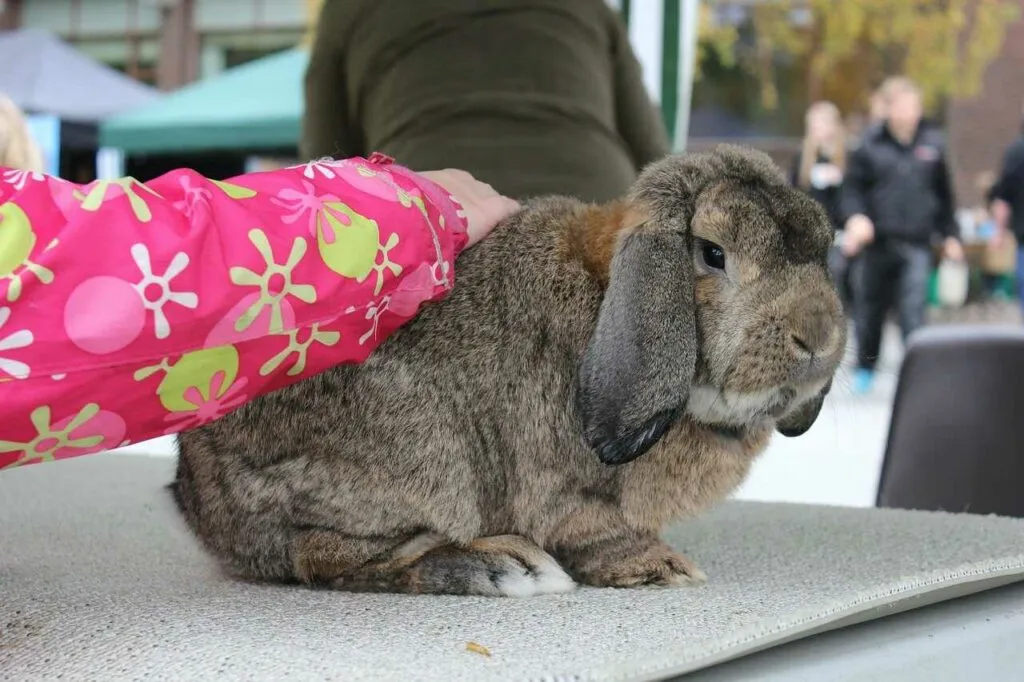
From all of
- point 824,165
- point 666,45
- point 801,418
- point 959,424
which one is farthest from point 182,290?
point 824,165

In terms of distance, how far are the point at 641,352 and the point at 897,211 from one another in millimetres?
5338

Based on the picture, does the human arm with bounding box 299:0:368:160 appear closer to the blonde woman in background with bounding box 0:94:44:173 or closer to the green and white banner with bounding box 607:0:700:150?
the blonde woman in background with bounding box 0:94:44:173

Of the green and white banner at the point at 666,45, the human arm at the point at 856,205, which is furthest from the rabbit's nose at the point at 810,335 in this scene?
the human arm at the point at 856,205

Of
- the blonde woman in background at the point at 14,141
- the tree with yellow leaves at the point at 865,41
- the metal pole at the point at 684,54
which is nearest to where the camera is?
the blonde woman in background at the point at 14,141

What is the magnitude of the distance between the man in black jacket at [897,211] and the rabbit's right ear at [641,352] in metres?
5.10

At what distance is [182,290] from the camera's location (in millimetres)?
1250

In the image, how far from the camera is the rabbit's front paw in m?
1.58

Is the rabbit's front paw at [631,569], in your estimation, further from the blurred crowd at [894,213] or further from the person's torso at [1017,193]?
the person's torso at [1017,193]

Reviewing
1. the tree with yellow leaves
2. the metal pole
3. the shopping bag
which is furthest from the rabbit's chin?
the tree with yellow leaves

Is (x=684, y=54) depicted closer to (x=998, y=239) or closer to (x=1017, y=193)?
(x=1017, y=193)

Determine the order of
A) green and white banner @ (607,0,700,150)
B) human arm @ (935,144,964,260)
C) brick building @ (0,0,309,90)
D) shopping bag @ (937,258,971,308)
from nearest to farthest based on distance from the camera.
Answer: green and white banner @ (607,0,700,150) < human arm @ (935,144,964,260) < shopping bag @ (937,258,971,308) < brick building @ (0,0,309,90)

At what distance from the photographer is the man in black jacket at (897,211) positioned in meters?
6.36

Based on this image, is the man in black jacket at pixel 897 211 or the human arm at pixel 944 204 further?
the human arm at pixel 944 204

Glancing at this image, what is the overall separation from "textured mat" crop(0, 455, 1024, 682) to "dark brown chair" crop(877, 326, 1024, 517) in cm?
50
